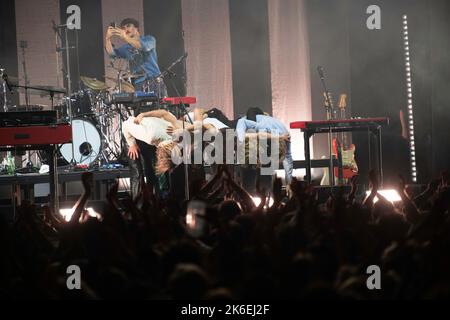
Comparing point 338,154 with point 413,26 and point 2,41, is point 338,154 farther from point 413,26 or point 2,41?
point 2,41

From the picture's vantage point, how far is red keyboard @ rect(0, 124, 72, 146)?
6.17 meters

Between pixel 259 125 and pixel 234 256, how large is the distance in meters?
7.11

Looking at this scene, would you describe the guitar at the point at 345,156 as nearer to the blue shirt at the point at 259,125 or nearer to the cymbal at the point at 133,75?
the blue shirt at the point at 259,125

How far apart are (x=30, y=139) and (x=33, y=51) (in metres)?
6.75

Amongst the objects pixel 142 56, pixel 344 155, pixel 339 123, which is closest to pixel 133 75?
pixel 142 56

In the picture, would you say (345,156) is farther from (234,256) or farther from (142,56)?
(234,256)

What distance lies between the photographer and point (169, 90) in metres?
12.7

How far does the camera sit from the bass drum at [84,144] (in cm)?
1107

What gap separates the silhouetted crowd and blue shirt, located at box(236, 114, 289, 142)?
6.20m

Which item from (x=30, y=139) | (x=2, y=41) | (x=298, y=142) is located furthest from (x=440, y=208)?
(x=2, y=41)

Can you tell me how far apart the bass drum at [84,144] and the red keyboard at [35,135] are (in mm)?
4770

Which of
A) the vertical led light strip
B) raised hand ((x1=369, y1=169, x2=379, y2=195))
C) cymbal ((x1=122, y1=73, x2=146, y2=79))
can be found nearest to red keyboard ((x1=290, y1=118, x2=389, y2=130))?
the vertical led light strip

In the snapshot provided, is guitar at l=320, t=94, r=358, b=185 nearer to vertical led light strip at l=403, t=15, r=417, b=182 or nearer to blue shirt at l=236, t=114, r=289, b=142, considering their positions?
vertical led light strip at l=403, t=15, r=417, b=182

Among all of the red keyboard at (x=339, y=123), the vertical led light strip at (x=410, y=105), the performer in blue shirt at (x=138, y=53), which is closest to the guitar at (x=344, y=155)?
the vertical led light strip at (x=410, y=105)
